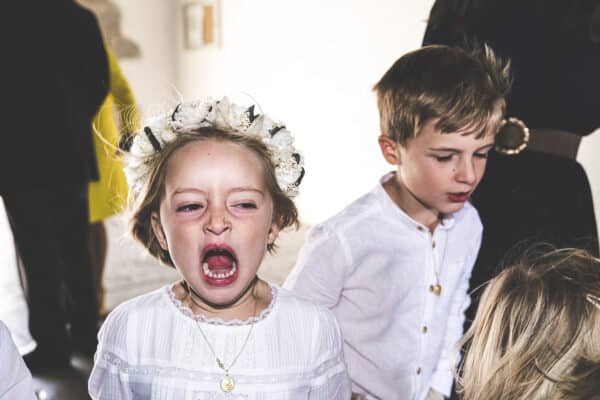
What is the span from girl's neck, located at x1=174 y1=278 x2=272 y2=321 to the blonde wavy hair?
42 centimetres

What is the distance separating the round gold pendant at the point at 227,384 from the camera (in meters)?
1.15

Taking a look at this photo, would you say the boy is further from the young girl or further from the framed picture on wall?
the framed picture on wall

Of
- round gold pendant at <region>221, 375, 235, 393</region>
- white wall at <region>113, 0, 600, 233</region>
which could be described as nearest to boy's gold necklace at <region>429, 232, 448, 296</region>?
round gold pendant at <region>221, 375, 235, 393</region>

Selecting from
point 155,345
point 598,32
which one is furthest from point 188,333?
point 598,32

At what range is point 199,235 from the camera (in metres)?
1.11

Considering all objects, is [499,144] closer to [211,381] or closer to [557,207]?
[557,207]

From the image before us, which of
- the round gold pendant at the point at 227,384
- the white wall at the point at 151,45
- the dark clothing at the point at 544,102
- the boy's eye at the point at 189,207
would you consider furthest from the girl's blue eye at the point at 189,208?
the white wall at the point at 151,45

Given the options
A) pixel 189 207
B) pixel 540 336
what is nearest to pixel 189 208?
pixel 189 207

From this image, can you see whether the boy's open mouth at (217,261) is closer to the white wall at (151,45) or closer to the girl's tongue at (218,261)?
the girl's tongue at (218,261)

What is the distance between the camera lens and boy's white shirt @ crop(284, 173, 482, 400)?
1581 millimetres

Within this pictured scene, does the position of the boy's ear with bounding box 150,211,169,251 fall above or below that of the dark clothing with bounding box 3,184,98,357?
above

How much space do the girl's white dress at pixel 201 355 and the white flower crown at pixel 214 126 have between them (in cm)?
25

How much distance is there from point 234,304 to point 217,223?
21cm

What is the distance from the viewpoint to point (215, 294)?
1.12 m
